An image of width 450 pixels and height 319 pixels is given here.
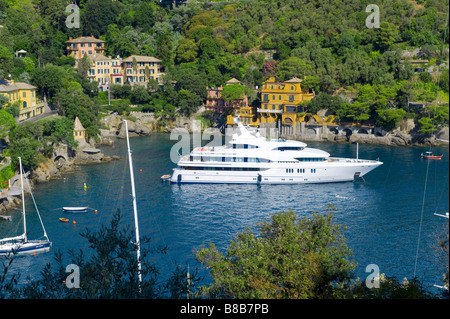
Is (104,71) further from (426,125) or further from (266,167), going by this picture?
(426,125)

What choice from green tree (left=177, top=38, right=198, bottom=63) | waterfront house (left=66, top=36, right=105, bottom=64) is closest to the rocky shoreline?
green tree (left=177, top=38, right=198, bottom=63)

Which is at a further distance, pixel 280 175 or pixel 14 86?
pixel 14 86

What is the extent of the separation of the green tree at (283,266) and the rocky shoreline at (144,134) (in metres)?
23.2

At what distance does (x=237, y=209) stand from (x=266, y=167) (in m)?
8.80

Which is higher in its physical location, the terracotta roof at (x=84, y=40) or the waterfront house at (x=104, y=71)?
the terracotta roof at (x=84, y=40)

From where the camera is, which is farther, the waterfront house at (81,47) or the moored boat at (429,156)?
the waterfront house at (81,47)

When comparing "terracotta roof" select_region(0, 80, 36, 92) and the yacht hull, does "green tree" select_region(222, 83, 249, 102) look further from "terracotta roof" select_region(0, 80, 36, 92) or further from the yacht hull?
the yacht hull

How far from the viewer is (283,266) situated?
17516mm

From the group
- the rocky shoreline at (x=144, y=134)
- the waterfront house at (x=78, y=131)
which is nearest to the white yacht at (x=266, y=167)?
the rocky shoreline at (x=144, y=134)

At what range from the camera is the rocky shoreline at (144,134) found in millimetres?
45875

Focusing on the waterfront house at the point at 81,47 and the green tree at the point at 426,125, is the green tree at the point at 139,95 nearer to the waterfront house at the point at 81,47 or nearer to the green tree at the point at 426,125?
the waterfront house at the point at 81,47

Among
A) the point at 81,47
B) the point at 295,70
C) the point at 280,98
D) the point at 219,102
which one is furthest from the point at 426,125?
the point at 81,47

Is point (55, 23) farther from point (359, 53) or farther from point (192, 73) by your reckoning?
point (359, 53)
